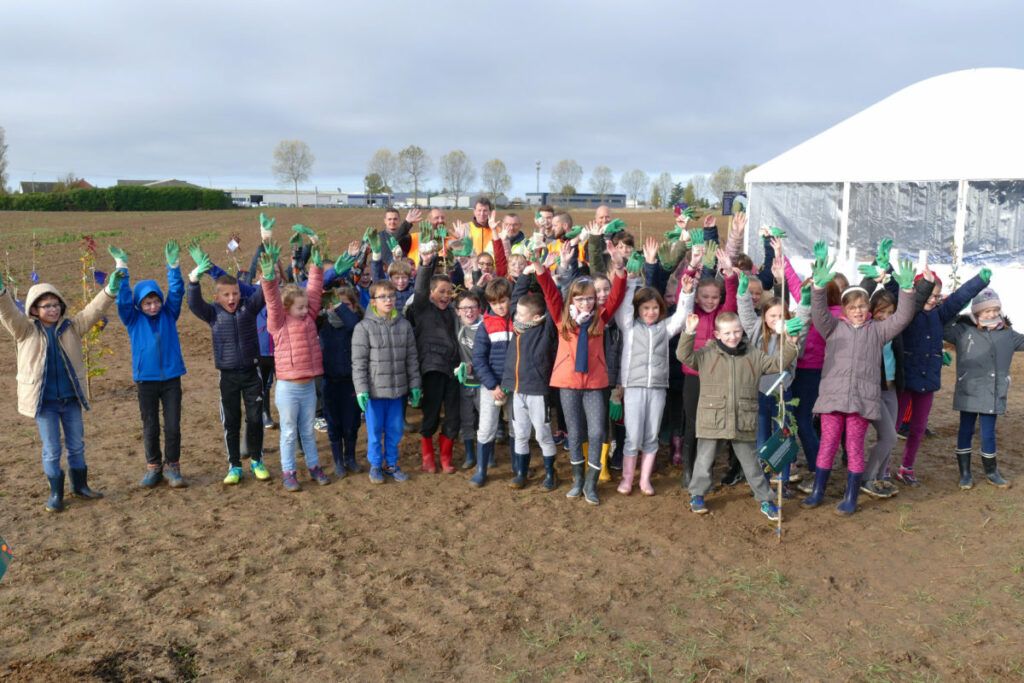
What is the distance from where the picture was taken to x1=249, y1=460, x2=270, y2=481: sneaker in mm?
6121

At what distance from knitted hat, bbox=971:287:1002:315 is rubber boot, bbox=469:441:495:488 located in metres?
4.07

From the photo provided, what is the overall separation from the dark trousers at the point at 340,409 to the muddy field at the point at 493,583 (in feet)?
1.58

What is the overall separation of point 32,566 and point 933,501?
6415mm

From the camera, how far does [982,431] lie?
596 centimetres

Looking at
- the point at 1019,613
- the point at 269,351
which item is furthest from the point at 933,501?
the point at 269,351

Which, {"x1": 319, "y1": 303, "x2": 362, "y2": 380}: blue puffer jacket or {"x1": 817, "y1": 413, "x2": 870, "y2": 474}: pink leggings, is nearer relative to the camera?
{"x1": 817, "y1": 413, "x2": 870, "y2": 474}: pink leggings

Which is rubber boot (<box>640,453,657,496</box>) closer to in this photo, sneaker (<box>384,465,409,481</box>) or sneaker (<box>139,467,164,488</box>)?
sneaker (<box>384,465,409,481</box>)

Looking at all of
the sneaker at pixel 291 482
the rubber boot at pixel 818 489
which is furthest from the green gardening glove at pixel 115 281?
the rubber boot at pixel 818 489

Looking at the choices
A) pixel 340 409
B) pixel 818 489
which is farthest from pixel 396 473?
pixel 818 489

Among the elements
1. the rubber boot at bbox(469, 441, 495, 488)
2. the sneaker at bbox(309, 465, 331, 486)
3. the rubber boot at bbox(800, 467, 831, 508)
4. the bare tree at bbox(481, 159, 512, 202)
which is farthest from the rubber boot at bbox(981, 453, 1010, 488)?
the bare tree at bbox(481, 159, 512, 202)

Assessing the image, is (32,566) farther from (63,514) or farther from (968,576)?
(968,576)

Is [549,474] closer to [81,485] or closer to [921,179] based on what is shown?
[81,485]

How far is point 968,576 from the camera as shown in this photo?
14.9ft

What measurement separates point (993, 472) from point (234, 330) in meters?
6.27
